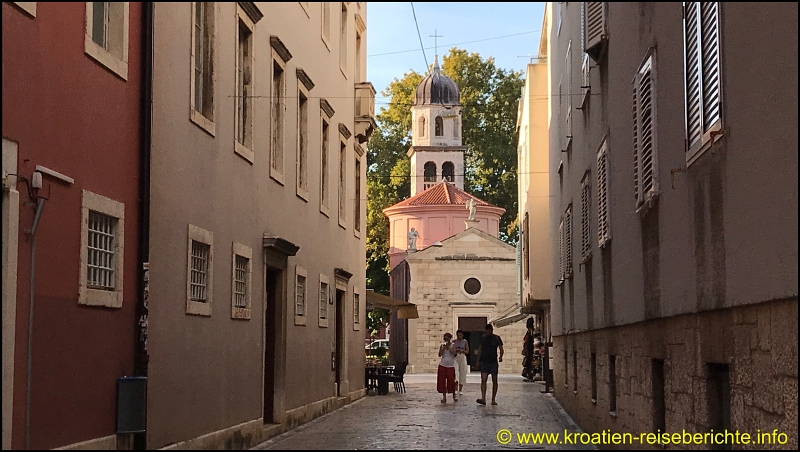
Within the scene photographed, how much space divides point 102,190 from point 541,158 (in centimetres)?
Result: 2509

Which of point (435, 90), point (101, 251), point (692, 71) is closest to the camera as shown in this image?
point (692, 71)

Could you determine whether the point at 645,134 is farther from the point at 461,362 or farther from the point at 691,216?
the point at 461,362

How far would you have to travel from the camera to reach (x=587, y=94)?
16562mm

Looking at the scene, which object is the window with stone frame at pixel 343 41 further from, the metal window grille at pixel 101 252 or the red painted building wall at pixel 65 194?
the metal window grille at pixel 101 252

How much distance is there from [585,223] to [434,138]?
67727 mm

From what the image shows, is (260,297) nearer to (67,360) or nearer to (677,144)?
(67,360)

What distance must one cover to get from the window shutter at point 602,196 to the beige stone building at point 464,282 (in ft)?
159

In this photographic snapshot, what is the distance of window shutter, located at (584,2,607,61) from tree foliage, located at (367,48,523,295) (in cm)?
4653

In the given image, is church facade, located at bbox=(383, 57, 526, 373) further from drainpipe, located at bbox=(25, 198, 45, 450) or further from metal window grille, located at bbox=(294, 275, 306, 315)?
drainpipe, located at bbox=(25, 198, 45, 450)

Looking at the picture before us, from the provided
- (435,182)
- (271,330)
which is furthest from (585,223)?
(435,182)

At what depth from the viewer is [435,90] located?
83000 millimetres

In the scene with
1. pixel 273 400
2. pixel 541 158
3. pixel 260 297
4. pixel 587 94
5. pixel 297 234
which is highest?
pixel 541 158

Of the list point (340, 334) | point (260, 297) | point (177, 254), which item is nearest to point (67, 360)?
point (177, 254)

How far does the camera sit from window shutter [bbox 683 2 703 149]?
8.27 m
